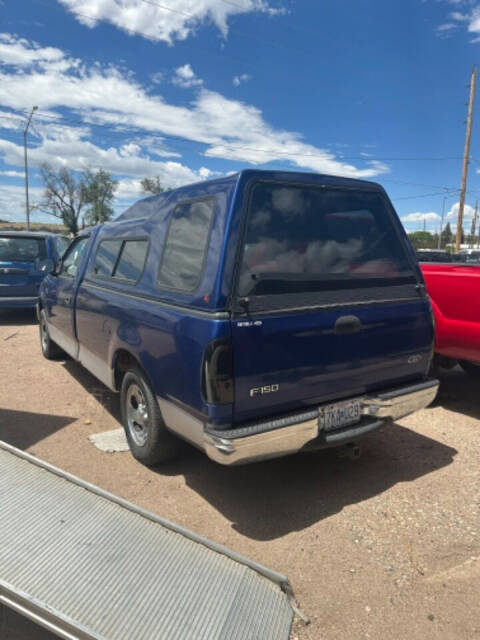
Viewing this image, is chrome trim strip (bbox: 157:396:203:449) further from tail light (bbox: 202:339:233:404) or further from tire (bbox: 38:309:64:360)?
tire (bbox: 38:309:64:360)

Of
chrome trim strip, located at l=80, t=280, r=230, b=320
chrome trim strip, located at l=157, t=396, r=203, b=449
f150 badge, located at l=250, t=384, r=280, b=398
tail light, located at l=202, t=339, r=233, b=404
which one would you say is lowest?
chrome trim strip, located at l=157, t=396, r=203, b=449

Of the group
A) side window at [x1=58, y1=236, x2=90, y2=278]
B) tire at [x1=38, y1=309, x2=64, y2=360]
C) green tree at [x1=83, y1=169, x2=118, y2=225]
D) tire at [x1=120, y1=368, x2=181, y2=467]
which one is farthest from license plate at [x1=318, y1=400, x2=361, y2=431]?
green tree at [x1=83, y1=169, x2=118, y2=225]

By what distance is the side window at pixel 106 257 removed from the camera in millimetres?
4266

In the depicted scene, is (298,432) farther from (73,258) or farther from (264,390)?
(73,258)

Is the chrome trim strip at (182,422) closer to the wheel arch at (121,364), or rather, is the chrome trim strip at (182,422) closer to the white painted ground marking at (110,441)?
the wheel arch at (121,364)

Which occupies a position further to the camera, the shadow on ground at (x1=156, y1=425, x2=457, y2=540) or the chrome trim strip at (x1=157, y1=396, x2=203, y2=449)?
the shadow on ground at (x1=156, y1=425, x2=457, y2=540)

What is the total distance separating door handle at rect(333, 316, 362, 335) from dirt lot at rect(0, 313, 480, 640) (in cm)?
123

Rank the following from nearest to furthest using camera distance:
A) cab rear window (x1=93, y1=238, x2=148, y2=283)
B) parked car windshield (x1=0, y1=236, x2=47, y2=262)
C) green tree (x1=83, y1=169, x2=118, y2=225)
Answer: cab rear window (x1=93, y1=238, x2=148, y2=283) → parked car windshield (x1=0, y1=236, x2=47, y2=262) → green tree (x1=83, y1=169, x2=118, y2=225)

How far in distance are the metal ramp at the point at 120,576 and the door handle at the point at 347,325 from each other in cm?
145

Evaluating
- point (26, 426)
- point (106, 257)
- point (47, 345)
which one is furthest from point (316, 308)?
point (47, 345)

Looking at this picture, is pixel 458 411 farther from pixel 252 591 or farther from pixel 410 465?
pixel 252 591

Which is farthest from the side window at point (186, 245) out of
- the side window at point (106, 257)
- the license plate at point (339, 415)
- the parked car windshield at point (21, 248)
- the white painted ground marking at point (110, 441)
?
the parked car windshield at point (21, 248)

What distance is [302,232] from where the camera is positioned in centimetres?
308

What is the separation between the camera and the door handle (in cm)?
302
